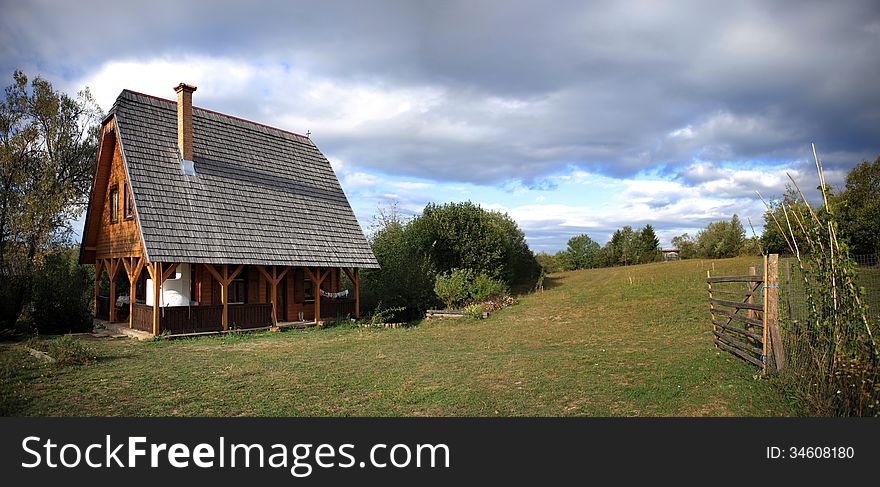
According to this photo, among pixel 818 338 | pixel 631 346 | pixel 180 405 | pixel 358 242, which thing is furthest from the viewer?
pixel 358 242

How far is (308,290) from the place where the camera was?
835 inches

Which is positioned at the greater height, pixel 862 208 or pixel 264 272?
pixel 862 208

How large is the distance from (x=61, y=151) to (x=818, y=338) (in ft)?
86.2

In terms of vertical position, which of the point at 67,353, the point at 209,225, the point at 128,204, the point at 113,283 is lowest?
the point at 67,353

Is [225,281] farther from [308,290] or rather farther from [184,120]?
[184,120]

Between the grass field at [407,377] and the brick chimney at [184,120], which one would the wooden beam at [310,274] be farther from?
the brick chimney at [184,120]

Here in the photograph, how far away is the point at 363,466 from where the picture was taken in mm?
5332

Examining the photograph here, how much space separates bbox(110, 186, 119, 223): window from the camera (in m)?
19.0

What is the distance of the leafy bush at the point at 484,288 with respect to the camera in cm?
2564

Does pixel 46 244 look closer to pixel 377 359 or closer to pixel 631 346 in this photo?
pixel 377 359

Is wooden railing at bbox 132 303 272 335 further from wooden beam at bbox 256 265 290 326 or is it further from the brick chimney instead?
the brick chimney

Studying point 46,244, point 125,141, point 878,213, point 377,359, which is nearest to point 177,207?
point 125,141

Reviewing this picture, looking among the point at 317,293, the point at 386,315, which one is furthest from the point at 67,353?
the point at 386,315

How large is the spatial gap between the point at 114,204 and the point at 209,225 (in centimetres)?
450
